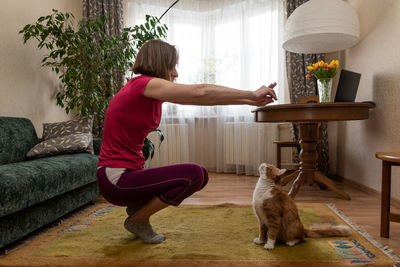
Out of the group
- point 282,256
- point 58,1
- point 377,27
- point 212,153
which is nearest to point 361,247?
point 282,256

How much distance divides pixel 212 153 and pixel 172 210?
6.86 ft

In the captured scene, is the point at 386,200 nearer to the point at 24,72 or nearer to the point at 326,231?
the point at 326,231

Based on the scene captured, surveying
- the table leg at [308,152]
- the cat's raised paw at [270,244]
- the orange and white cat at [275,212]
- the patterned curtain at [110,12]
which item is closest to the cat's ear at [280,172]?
the orange and white cat at [275,212]

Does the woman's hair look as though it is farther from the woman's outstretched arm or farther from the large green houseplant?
the large green houseplant

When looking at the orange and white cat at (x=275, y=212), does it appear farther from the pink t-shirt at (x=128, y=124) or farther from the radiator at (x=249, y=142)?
the radiator at (x=249, y=142)

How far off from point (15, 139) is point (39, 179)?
86cm

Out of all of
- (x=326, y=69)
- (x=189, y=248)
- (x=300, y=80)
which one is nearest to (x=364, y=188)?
(x=326, y=69)

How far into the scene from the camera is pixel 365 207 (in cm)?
231

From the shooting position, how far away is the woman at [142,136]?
135cm

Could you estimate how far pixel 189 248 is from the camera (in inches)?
59.2

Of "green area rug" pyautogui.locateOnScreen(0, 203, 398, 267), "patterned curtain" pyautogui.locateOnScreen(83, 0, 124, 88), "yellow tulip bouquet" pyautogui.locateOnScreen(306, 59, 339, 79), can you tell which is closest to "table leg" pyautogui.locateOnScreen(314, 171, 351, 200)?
"green area rug" pyautogui.locateOnScreen(0, 203, 398, 267)

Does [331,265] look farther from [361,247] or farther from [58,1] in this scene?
[58,1]

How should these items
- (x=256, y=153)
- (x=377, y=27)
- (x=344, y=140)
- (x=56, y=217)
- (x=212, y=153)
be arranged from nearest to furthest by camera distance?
(x=56, y=217) < (x=377, y=27) < (x=344, y=140) < (x=256, y=153) < (x=212, y=153)

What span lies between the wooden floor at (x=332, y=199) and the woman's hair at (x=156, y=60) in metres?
1.41
